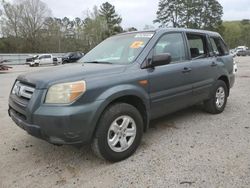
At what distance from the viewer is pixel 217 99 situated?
557 centimetres

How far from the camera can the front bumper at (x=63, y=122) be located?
3018mm

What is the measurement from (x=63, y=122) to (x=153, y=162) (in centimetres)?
128

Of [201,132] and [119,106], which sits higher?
[119,106]

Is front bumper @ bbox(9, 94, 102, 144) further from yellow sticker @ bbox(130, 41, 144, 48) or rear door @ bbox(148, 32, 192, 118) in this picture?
yellow sticker @ bbox(130, 41, 144, 48)

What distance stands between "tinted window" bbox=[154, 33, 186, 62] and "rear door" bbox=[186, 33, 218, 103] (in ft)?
0.76

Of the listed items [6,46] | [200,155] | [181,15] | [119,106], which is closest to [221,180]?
[200,155]

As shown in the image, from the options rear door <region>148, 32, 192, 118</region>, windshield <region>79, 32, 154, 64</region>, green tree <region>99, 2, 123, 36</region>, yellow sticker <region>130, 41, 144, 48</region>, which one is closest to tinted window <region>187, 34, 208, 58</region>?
rear door <region>148, 32, 192, 118</region>

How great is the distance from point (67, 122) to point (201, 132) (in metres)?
2.46

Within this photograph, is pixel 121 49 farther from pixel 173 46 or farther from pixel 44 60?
pixel 44 60

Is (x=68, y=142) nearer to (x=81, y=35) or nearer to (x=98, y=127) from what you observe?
(x=98, y=127)

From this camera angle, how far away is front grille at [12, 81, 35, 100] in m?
3.30

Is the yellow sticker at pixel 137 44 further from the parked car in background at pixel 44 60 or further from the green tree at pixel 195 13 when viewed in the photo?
the green tree at pixel 195 13

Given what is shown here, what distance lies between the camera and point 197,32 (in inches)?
202

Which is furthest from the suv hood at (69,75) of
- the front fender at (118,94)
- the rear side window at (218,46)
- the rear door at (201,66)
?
the rear side window at (218,46)
